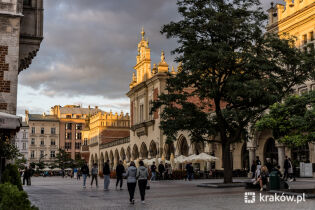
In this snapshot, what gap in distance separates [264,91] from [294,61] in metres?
2.49

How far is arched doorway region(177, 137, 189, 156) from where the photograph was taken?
46531 mm

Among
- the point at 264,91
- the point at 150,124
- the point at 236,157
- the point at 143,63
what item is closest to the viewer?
the point at 264,91

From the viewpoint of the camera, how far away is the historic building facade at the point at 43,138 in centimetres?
11094

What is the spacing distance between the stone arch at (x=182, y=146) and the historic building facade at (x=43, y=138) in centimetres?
7031

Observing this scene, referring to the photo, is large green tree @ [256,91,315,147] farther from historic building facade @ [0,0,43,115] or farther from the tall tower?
the tall tower

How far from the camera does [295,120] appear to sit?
1461 cm

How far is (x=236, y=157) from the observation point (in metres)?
40.6

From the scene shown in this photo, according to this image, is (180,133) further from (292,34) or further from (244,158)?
(292,34)

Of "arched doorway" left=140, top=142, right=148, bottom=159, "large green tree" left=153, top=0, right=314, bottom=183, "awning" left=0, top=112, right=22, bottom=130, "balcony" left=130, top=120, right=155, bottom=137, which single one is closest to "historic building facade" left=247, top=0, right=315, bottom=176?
"large green tree" left=153, top=0, right=314, bottom=183

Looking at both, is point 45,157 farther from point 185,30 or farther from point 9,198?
point 9,198

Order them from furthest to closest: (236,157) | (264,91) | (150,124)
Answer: (150,124), (236,157), (264,91)

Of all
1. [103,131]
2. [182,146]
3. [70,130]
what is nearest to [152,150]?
[182,146]


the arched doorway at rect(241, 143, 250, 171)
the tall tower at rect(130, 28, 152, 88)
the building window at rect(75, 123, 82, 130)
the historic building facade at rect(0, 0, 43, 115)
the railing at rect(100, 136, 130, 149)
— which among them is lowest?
the arched doorway at rect(241, 143, 250, 171)

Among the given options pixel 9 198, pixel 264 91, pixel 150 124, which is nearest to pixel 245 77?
pixel 264 91
